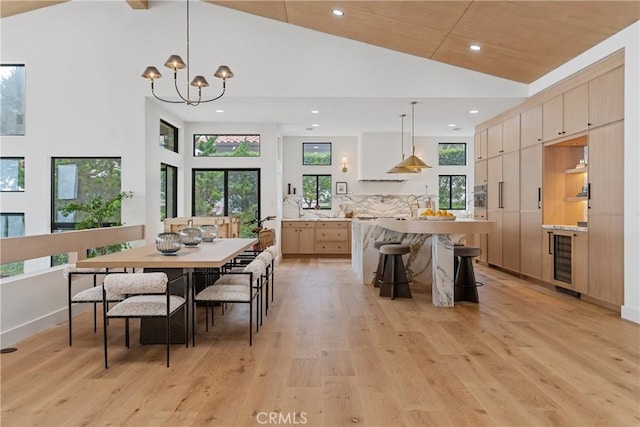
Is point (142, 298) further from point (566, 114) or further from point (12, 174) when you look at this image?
point (566, 114)

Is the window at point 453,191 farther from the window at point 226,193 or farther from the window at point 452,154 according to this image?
the window at point 226,193

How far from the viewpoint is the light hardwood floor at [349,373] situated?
2.12 meters

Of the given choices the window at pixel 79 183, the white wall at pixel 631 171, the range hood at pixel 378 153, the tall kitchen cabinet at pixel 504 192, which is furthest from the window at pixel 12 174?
the white wall at pixel 631 171

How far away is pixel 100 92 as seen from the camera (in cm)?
591

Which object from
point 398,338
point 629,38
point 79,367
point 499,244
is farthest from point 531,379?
point 499,244

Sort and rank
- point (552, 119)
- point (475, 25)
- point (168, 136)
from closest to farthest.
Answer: point (475, 25), point (552, 119), point (168, 136)

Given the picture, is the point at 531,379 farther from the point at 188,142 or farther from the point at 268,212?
the point at 188,142

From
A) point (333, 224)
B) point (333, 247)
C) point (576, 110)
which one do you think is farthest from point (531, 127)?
point (333, 247)

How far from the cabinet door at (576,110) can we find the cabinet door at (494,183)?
5.60ft

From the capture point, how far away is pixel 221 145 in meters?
8.09

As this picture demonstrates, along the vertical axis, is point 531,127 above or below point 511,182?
above

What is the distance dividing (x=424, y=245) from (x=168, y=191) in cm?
445

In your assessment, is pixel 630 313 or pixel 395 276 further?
pixel 395 276

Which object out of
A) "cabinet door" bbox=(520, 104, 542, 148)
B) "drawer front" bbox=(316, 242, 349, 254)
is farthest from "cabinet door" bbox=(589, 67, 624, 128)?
"drawer front" bbox=(316, 242, 349, 254)
